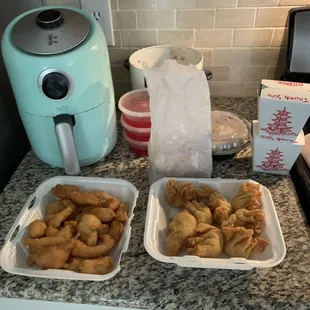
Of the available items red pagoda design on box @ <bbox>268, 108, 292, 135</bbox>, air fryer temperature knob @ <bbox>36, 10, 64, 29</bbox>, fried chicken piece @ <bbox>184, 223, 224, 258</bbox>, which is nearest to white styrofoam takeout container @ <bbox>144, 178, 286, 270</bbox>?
fried chicken piece @ <bbox>184, 223, 224, 258</bbox>

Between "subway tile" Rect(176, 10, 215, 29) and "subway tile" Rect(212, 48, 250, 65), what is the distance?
0.25ft

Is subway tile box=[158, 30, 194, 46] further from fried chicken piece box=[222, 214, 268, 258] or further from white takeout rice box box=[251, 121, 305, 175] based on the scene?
fried chicken piece box=[222, 214, 268, 258]

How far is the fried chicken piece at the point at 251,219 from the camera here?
65cm

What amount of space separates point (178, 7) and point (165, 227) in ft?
1.85

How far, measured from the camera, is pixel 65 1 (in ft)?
3.08

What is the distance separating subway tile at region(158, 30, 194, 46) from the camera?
0.97m

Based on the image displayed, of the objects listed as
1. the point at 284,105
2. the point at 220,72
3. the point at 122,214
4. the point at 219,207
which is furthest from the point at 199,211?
the point at 220,72

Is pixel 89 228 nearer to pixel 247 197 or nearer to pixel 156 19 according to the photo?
pixel 247 197

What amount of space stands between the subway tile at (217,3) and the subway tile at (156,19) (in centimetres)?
8

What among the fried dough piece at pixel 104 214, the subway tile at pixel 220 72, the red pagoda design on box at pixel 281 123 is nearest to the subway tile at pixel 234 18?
the subway tile at pixel 220 72

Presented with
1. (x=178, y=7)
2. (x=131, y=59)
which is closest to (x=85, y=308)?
(x=131, y=59)

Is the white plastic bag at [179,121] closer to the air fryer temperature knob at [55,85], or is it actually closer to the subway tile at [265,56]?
the air fryer temperature knob at [55,85]

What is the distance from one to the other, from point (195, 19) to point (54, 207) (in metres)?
0.59

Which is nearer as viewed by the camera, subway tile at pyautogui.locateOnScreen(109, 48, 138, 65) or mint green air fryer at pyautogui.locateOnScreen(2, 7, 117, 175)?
mint green air fryer at pyautogui.locateOnScreen(2, 7, 117, 175)
